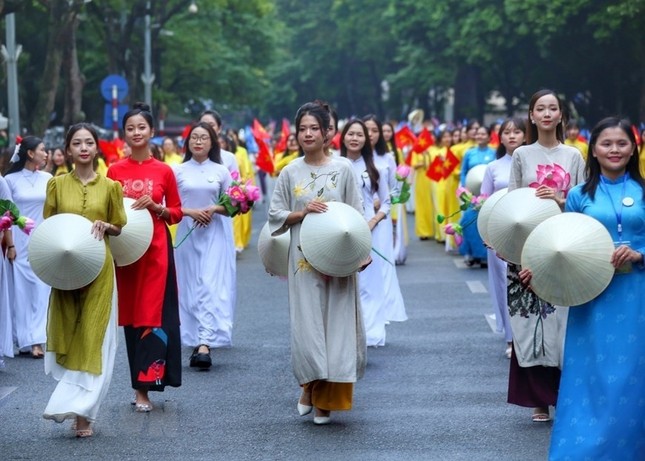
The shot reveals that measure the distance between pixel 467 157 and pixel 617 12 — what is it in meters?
21.5

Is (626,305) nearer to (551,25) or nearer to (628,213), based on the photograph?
(628,213)

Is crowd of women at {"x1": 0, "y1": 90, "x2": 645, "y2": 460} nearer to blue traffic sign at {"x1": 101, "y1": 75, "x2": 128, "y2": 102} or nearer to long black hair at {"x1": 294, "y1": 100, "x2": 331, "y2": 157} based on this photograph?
long black hair at {"x1": 294, "y1": 100, "x2": 331, "y2": 157}

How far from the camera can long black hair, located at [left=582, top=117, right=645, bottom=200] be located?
23.9 feet

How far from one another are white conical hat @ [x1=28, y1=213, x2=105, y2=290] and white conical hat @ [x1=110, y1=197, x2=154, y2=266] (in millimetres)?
540

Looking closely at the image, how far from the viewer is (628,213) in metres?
7.18

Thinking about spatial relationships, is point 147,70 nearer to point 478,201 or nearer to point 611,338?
point 478,201

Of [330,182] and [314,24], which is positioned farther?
[314,24]

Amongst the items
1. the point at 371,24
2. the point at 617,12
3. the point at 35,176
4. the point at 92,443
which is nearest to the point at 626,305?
the point at 92,443

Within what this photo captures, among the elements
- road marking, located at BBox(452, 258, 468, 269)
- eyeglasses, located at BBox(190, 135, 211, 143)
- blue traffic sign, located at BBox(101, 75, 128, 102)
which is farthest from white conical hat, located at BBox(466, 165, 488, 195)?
blue traffic sign, located at BBox(101, 75, 128, 102)

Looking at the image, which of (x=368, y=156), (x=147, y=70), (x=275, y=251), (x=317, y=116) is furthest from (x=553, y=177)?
(x=147, y=70)

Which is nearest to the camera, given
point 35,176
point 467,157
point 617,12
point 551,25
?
point 35,176

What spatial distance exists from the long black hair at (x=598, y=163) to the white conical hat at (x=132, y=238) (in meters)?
2.95

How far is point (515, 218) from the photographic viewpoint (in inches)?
332

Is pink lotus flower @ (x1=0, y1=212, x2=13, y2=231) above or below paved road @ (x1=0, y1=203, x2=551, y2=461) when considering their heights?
above
